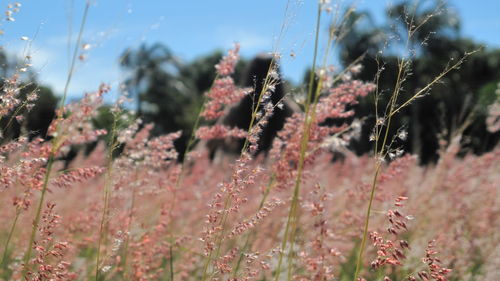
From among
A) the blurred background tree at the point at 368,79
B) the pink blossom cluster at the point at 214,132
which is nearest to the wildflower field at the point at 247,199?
the pink blossom cluster at the point at 214,132

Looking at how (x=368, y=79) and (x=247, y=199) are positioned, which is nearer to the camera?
(x=247, y=199)

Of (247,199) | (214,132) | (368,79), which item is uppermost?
(368,79)

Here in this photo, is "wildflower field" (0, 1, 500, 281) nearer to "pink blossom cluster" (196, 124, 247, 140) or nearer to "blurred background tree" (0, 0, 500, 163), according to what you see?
"pink blossom cluster" (196, 124, 247, 140)

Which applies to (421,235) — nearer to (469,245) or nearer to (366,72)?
(469,245)

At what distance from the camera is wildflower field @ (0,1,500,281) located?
1883 millimetres

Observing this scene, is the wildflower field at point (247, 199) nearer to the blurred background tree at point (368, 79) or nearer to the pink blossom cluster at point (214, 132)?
the pink blossom cluster at point (214, 132)

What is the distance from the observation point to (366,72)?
3691 cm

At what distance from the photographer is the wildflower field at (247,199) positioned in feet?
6.18

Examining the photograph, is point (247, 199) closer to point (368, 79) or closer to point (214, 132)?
point (214, 132)

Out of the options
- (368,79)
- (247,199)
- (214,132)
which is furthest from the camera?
(368,79)

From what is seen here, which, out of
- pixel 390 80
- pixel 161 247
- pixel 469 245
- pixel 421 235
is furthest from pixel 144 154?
pixel 390 80

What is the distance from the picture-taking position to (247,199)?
2045 mm

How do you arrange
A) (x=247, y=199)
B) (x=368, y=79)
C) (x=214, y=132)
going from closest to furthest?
(x=247, y=199) < (x=214, y=132) < (x=368, y=79)

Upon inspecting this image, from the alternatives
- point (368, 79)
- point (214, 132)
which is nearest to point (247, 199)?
point (214, 132)
